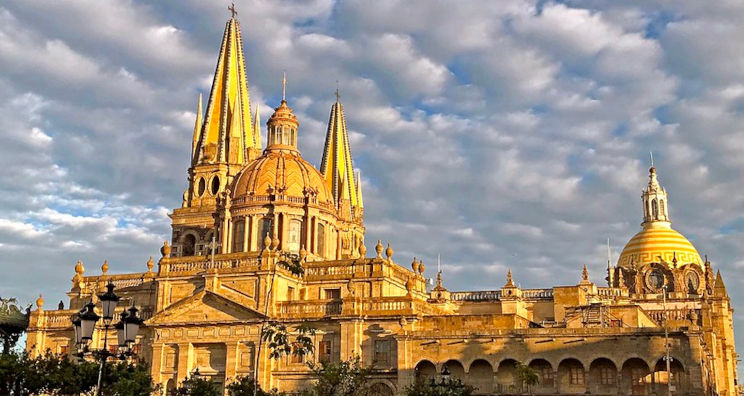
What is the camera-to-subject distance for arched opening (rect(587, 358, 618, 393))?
150ft

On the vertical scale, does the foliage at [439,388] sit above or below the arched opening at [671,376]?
below

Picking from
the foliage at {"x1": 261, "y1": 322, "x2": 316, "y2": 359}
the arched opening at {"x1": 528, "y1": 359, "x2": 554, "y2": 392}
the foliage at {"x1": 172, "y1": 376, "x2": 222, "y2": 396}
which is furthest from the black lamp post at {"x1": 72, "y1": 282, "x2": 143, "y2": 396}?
the arched opening at {"x1": 528, "y1": 359, "x2": 554, "y2": 392}

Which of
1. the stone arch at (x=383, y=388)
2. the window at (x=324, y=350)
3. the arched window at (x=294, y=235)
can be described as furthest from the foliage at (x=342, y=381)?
the arched window at (x=294, y=235)

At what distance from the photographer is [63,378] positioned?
141 ft

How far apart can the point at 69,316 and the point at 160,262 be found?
8.12 m

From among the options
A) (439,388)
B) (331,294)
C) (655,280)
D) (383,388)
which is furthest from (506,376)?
(655,280)

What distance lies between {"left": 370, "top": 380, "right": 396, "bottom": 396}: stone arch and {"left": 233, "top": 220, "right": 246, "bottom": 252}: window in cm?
1595

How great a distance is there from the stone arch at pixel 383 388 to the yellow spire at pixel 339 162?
2999cm

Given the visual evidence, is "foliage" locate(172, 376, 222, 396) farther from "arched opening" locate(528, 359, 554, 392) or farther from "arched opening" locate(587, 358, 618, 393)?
"arched opening" locate(587, 358, 618, 393)

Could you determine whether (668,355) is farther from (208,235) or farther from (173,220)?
(173,220)

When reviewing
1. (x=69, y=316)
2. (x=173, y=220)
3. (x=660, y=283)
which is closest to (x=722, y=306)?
(x=660, y=283)

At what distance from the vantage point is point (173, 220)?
70.3 meters

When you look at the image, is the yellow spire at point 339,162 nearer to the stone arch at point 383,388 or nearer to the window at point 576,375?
the stone arch at point 383,388

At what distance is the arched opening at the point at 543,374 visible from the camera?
153 feet
